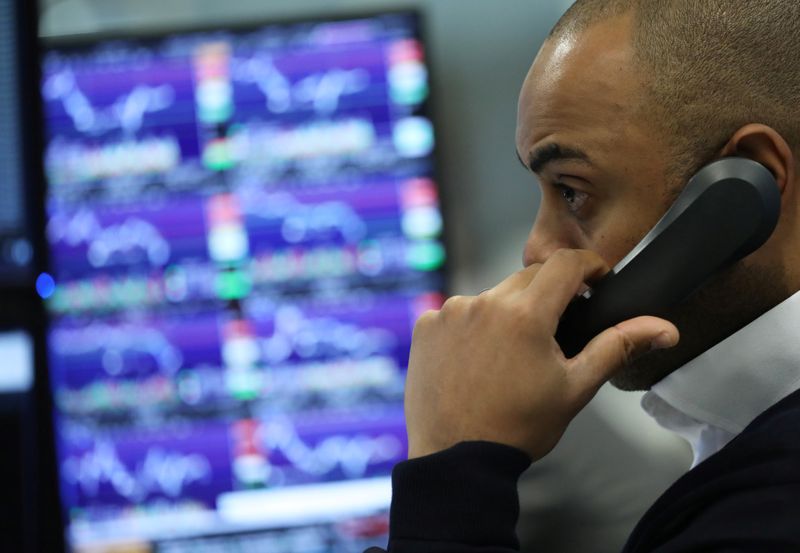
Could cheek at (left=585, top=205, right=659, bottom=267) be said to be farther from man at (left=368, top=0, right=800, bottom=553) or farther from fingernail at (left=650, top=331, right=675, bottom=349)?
fingernail at (left=650, top=331, right=675, bottom=349)

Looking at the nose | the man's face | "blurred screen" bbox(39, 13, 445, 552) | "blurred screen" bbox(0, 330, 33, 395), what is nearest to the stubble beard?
the man's face

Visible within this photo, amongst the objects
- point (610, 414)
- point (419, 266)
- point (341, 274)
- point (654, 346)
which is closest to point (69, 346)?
point (341, 274)

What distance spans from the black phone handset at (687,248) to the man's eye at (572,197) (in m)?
0.06

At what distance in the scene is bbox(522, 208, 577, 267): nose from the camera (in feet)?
2.66

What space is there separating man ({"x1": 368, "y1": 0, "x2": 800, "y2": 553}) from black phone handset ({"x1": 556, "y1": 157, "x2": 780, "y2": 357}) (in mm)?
24

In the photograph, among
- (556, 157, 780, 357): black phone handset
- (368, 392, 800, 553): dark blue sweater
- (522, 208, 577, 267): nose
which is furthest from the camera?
(522, 208, 577, 267): nose

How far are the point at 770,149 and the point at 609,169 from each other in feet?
0.37

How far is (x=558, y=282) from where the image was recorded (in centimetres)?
71

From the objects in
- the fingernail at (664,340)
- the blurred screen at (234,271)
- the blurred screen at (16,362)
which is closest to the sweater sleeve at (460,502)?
the fingernail at (664,340)

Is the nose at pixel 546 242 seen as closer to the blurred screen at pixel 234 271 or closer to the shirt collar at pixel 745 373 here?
the shirt collar at pixel 745 373

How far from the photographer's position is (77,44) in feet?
5.35

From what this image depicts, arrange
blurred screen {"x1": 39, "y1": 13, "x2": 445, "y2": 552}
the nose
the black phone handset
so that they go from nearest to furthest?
the black phone handset < the nose < blurred screen {"x1": 39, "y1": 13, "x2": 445, "y2": 552}

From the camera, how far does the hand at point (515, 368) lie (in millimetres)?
667

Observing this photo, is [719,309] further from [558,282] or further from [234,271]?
[234,271]
